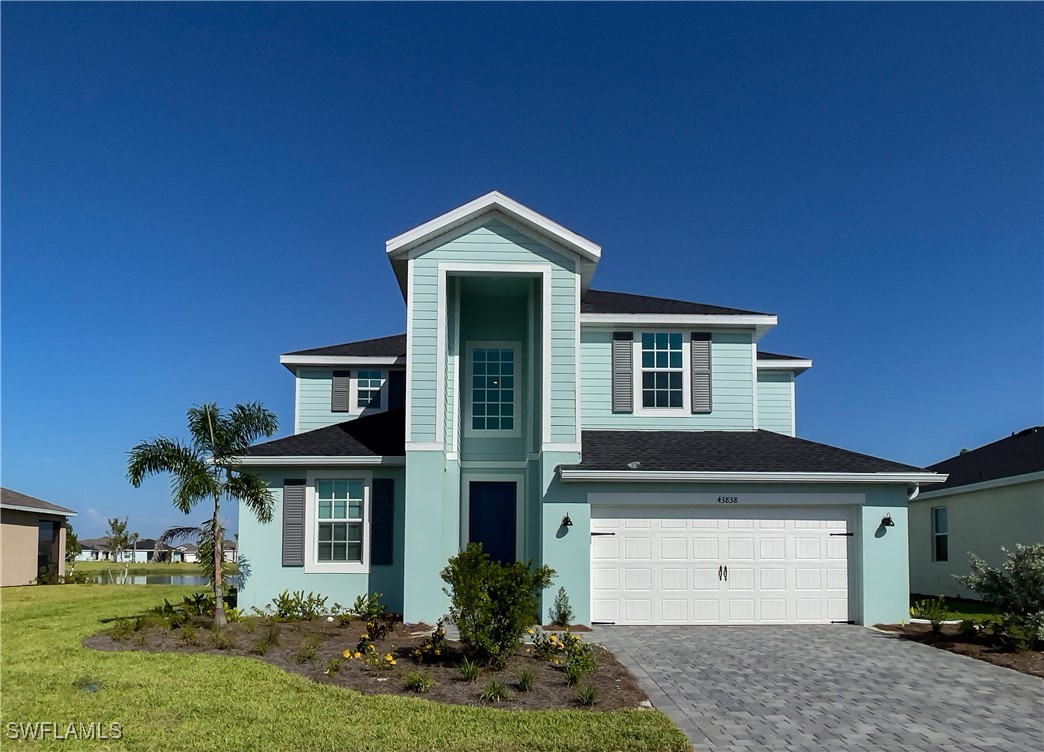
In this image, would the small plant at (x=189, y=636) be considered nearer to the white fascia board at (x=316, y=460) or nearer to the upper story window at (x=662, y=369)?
the white fascia board at (x=316, y=460)

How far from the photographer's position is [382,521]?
1567 centimetres

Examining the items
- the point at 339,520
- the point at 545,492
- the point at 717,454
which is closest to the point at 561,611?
the point at 545,492

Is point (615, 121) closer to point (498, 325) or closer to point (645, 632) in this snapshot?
point (498, 325)

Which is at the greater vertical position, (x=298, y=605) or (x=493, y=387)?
(x=493, y=387)

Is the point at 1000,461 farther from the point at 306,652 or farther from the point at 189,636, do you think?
the point at 189,636

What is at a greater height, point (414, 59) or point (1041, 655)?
point (414, 59)

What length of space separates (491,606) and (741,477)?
6.33 metres

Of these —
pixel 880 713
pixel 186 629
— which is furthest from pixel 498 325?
pixel 880 713

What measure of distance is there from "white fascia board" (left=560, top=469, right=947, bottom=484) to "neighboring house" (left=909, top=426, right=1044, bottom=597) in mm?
4037

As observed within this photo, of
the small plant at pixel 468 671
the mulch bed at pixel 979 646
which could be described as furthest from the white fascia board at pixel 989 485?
the small plant at pixel 468 671

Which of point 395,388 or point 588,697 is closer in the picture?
point 588,697

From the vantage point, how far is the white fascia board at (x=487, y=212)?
1508 cm

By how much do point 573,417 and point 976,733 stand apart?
27.7 feet

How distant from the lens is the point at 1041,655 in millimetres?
11688
